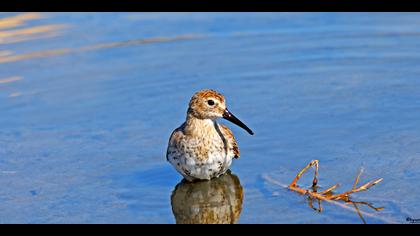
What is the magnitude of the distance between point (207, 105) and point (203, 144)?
52 centimetres

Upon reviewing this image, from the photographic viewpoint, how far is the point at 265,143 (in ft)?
36.8

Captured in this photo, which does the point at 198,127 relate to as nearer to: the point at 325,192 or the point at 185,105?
the point at 325,192

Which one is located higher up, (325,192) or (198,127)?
(198,127)

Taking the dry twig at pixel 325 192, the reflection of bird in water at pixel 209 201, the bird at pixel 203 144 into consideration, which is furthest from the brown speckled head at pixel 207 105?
the dry twig at pixel 325 192

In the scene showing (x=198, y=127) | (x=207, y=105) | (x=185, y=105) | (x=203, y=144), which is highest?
(x=207, y=105)

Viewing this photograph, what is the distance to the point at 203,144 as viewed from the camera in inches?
397

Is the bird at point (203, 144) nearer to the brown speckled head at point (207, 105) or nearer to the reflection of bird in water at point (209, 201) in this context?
the brown speckled head at point (207, 105)

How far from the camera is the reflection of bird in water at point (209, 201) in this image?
920 centimetres

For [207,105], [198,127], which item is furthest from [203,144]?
[207,105]

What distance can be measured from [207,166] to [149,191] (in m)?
0.76

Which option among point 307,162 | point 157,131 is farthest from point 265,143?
point 157,131

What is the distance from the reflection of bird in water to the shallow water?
0.02 meters

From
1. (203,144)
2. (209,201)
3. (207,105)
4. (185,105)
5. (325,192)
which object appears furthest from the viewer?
(185,105)

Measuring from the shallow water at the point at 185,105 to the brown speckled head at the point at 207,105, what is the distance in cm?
81
